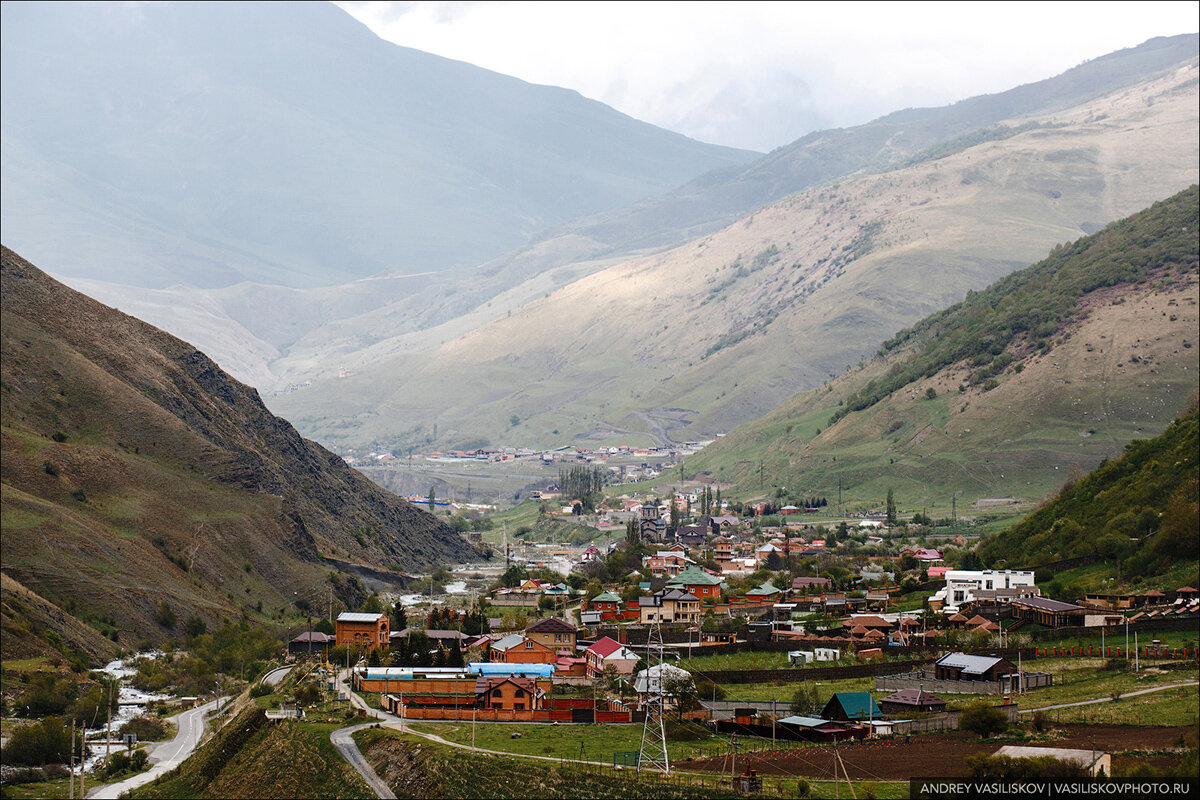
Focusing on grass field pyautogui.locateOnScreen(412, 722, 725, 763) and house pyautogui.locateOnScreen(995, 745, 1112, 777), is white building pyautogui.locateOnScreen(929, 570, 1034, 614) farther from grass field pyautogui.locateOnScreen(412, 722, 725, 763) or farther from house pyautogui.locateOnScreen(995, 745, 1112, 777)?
house pyautogui.locateOnScreen(995, 745, 1112, 777)

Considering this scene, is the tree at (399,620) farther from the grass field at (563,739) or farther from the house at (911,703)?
the house at (911,703)

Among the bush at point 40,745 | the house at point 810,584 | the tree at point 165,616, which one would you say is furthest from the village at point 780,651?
the bush at point 40,745

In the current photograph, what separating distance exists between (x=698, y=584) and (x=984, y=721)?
56.6 meters

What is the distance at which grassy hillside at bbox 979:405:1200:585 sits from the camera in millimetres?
85312

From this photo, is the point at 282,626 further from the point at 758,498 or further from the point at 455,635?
the point at 758,498

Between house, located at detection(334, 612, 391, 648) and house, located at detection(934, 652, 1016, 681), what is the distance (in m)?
34.0

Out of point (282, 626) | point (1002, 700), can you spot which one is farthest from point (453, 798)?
point (282, 626)

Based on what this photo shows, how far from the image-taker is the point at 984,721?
49844 millimetres

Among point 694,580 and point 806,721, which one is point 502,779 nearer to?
point 806,721

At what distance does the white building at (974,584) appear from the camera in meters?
92.8

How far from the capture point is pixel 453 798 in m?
45.6

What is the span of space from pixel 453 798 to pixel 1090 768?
18935 mm

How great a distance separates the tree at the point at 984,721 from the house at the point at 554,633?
3348 cm

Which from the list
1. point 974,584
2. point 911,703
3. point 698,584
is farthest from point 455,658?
point 974,584
